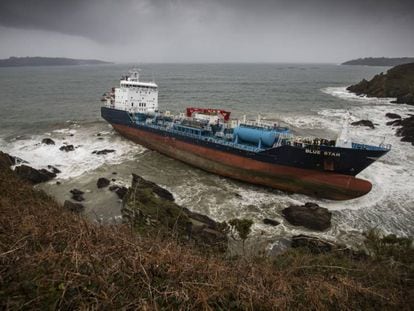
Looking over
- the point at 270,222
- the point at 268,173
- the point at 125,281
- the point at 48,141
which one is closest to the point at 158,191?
the point at 270,222

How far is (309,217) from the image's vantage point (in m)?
14.9

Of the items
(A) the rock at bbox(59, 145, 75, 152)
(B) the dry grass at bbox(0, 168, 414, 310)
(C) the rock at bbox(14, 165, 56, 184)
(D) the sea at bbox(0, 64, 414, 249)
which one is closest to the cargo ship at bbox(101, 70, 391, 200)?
(D) the sea at bbox(0, 64, 414, 249)

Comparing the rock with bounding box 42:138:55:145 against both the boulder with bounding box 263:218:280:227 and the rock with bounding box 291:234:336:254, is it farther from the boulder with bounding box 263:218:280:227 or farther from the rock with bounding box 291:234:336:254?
the rock with bounding box 291:234:336:254

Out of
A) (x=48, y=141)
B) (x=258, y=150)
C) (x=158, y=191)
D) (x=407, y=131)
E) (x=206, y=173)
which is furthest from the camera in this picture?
(x=407, y=131)

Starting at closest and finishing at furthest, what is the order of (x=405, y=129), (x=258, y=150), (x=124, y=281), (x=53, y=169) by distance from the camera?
(x=124, y=281) < (x=258, y=150) < (x=53, y=169) < (x=405, y=129)

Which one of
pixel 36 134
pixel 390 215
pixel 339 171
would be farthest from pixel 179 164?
pixel 36 134

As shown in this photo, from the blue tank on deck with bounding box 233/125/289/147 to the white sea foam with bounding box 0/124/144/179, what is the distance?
10997mm

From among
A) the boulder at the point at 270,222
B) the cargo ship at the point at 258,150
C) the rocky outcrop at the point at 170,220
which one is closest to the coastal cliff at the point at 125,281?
the rocky outcrop at the point at 170,220

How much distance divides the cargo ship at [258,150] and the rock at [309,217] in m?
3.32

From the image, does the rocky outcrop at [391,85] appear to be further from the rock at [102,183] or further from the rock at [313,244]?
the rock at [102,183]

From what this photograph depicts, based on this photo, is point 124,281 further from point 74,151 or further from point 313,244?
point 74,151

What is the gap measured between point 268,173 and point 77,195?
13.5 m

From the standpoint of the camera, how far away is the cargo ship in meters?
17.8

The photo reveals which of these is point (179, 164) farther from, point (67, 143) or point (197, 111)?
point (67, 143)
